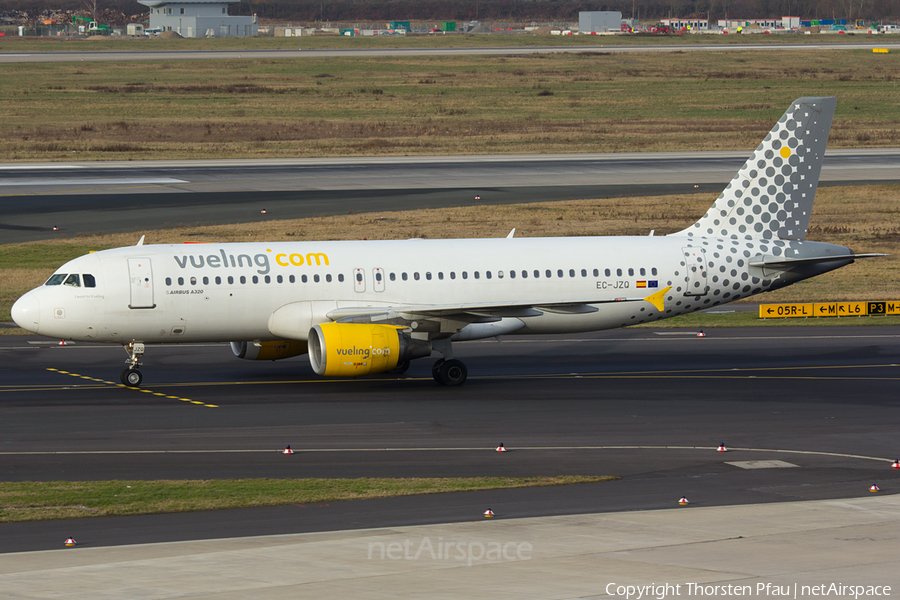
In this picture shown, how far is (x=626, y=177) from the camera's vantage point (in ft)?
279

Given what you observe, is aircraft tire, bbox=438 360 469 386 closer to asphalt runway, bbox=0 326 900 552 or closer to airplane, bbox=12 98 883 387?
airplane, bbox=12 98 883 387

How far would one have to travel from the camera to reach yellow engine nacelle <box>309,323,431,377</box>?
3378 cm

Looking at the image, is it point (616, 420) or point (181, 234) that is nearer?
point (616, 420)

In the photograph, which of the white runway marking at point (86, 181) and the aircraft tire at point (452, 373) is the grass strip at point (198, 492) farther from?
the white runway marking at point (86, 181)

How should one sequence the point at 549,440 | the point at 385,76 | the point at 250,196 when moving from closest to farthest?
1. the point at 549,440
2. the point at 250,196
3. the point at 385,76

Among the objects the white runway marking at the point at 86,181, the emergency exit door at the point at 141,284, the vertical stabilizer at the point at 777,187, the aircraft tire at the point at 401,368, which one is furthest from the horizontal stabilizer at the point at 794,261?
the white runway marking at the point at 86,181

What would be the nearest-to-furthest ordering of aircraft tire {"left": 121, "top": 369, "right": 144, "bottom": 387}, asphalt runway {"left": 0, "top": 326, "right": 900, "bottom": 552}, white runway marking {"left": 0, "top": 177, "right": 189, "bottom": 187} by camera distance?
asphalt runway {"left": 0, "top": 326, "right": 900, "bottom": 552} < aircraft tire {"left": 121, "top": 369, "right": 144, "bottom": 387} < white runway marking {"left": 0, "top": 177, "right": 189, "bottom": 187}

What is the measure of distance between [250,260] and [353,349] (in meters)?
4.81

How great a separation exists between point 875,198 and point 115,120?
246 ft

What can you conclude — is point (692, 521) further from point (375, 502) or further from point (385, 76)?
point (385, 76)

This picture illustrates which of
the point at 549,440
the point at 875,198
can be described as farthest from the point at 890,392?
the point at 875,198

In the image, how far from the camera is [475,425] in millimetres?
31500

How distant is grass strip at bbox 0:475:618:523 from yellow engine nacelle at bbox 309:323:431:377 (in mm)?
8226

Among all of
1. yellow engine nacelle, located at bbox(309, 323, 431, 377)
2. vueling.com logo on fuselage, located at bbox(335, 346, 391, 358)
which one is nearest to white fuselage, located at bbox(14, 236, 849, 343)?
yellow engine nacelle, located at bbox(309, 323, 431, 377)
